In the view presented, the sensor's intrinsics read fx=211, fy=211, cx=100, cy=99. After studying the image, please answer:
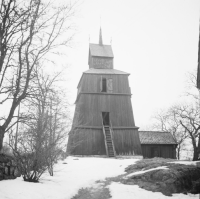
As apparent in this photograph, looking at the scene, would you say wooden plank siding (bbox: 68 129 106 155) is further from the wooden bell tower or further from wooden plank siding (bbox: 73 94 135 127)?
wooden plank siding (bbox: 73 94 135 127)

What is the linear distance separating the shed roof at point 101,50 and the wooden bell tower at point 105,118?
8.26ft

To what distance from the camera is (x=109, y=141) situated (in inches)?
933

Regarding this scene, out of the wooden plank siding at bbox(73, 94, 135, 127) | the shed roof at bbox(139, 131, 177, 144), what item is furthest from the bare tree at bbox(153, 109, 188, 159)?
the wooden plank siding at bbox(73, 94, 135, 127)

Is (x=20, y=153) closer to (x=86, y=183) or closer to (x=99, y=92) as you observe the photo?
(x=86, y=183)

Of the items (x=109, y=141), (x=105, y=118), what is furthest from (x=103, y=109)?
(x=109, y=141)

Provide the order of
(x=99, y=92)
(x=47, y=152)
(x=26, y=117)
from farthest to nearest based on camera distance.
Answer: (x=99, y=92) < (x=26, y=117) < (x=47, y=152)

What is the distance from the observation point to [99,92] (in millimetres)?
25906

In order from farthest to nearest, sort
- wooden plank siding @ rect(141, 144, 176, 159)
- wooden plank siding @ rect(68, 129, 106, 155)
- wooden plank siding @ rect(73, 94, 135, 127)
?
wooden plank siding @ rect(141, 144, 176, 159), wooden plank siding @ rect(73, 94, 135, 127), wooden plank siding @ rect(68, 129, 106, 155)

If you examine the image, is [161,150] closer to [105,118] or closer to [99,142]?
[105,118]

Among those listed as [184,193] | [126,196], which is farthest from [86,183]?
[184,193]

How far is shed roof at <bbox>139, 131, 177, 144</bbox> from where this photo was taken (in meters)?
28.6

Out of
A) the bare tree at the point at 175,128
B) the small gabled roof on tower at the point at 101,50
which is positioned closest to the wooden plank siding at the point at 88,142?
the small gabled roof on tower at the point at 101,50

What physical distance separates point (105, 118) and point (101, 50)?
32.3ft

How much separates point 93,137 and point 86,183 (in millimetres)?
14314
